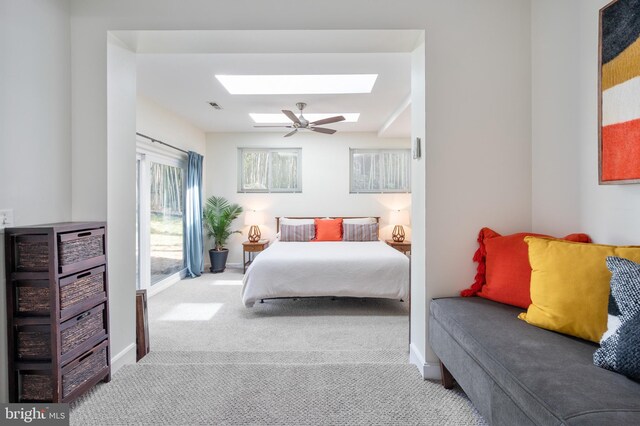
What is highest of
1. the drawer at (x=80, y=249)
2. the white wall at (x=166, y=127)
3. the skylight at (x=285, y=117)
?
the skylight at (x=285, y=117)

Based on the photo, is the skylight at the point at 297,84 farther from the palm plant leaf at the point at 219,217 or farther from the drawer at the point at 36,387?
the drawer at the point at 36,387

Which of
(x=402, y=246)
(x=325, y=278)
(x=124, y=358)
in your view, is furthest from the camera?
(x=402, y=246)

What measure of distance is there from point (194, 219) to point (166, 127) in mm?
1521

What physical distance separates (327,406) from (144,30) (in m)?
2.49

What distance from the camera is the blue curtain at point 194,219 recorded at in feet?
17.7

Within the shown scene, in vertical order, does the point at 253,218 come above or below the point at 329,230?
above

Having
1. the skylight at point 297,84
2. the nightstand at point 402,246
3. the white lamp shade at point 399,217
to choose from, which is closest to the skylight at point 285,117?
the skylight at point 297,84

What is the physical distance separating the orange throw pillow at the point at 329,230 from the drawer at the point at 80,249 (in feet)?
12.5

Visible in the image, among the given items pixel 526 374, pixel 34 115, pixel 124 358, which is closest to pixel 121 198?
pixel 34 115

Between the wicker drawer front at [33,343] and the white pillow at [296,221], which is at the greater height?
the white pillow at [296,221]

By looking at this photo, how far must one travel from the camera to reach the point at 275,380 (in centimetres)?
210

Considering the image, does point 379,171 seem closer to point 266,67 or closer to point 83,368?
point 266,67

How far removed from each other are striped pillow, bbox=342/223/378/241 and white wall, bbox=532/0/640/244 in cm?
349

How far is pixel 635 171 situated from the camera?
151 centimetres
